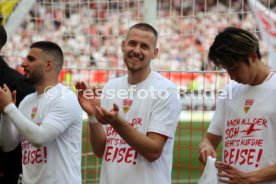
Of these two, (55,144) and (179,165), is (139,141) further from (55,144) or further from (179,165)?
(179,165)

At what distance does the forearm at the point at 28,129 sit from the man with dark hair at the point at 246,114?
1.29 metres

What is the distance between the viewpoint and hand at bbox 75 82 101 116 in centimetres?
464

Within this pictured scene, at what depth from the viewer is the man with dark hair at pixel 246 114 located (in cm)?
395

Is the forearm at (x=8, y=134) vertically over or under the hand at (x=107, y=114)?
under

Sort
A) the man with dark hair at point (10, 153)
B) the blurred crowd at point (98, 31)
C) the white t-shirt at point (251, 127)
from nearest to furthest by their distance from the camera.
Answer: the white t-shirt at point (251, 127) → the man with dark hair at point (10, 153) → the blurred crowd at point (98, 31)

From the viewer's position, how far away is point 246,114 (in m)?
4.13

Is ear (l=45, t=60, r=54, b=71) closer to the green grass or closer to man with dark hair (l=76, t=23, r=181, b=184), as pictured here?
man with dark hair (l=76, t=23, r=181, b=184)

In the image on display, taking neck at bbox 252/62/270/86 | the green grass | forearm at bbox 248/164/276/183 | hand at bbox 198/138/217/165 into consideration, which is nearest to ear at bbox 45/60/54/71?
hand at bbox 198/138/217/165

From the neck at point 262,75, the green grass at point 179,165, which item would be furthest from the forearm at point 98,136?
the green grass at point 179,165

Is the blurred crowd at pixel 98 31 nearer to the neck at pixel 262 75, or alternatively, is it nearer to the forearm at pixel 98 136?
the forearm at pixel 98 136

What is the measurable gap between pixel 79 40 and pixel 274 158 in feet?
23.9

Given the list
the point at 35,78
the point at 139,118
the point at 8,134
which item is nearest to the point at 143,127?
the point at 139,118

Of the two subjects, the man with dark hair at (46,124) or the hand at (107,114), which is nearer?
the hand at (107,114)

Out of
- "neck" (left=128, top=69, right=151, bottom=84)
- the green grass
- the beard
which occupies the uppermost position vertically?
"neck" (left=128, top=69, right=151, bottom=84)
